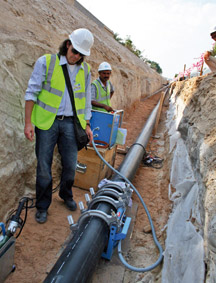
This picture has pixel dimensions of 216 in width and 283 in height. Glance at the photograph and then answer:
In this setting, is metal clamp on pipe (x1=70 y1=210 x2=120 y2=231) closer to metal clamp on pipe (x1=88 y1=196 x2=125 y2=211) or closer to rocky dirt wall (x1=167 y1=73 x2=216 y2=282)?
metal clamp on pipe (x1=88 y1=196 x2=125 y2=211)

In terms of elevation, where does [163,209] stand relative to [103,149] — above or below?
below

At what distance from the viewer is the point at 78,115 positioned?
8.87 ft

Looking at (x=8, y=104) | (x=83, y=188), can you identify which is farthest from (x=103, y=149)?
(x=8, y=104)

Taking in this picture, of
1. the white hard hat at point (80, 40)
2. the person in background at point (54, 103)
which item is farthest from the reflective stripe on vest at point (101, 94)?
the white hard hat at point (80, 40)

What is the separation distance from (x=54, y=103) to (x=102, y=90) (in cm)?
149

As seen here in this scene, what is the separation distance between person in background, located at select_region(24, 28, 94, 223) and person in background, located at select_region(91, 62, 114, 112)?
90 cm

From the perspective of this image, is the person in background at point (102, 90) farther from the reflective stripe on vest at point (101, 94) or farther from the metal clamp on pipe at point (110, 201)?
the metal clamp on pipe at point (110, 201)

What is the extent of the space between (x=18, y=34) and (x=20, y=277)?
3403mm

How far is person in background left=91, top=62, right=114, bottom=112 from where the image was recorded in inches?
147

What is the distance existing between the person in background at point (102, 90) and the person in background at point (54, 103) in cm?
90

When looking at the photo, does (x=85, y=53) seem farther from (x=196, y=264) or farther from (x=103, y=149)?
(x=196, y=264)

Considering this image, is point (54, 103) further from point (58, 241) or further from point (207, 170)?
point (207, 170)

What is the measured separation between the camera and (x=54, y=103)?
251cm

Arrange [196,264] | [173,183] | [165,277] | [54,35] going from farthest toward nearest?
[54,35] → [173,183] → [165,277] → [196,264]
